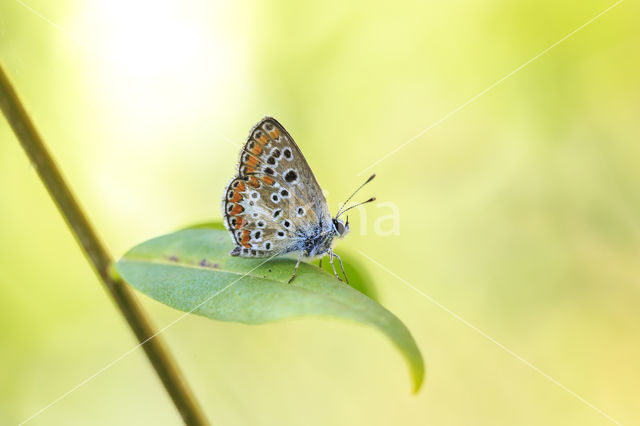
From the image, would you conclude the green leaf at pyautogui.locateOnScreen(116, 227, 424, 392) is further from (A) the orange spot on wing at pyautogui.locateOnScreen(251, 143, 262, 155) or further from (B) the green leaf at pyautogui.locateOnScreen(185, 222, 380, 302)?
(A) the orange spot on wing at pyautogui.locateOnScreen(251, 143, 262, 155)

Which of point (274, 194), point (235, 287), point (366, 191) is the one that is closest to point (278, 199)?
point (274, 194)

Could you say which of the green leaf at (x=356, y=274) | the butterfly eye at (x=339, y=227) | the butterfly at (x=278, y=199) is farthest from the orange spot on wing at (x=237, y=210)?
the butterfly eye at (x=339, y=227)

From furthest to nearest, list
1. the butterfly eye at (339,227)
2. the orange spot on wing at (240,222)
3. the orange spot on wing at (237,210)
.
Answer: the butterfly eye at (339,227) < the orange spot on wing at (237,210) < the orange spot on wing at (240,222)

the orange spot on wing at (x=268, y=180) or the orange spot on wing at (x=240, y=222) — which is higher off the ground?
the orange spot on wing at (x=268, y=180)

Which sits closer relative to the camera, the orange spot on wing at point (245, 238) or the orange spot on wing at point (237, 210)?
the orange spot on wing at point (245, 238)

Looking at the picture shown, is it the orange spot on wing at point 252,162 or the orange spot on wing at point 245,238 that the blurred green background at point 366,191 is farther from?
the orange spot on wing at point 245,238

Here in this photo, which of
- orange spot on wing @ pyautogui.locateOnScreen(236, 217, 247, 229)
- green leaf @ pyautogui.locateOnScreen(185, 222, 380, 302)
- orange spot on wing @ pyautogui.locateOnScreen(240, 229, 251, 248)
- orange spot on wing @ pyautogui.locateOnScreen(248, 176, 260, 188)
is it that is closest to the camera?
green leaf @ pyautogui.locateOnScreen(185, 222, 380, 302)

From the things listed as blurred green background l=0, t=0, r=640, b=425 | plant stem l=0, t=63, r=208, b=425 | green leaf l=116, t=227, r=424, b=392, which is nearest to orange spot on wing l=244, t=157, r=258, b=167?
green leaf l=116, t=227, r=424, b=392

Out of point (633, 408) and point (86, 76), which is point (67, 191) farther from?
point (633, 408)
